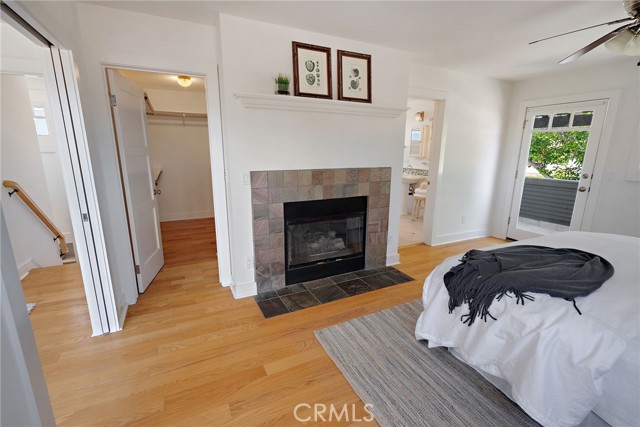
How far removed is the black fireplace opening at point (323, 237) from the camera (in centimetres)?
280

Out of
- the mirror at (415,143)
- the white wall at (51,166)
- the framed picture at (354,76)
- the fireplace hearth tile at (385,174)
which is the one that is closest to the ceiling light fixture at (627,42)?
the framed picture at (354,76)

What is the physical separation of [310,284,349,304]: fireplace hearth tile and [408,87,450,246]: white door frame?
1994 mm

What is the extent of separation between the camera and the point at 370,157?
3.03 metres

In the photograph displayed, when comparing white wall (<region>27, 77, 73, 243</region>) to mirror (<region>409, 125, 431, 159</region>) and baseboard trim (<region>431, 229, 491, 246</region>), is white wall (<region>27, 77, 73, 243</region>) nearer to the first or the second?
baseboard trim (<region>431, 229, 491, 246</region>)

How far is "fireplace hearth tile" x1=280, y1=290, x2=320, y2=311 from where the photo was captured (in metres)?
2.49

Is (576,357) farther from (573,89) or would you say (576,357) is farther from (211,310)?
(573,89)

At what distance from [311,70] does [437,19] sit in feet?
3.66

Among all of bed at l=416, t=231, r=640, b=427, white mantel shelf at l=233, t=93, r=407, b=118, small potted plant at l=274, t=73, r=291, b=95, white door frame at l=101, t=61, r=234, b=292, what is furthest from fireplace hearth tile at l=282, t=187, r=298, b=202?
bed at l=416, t=231, r=640, b=427

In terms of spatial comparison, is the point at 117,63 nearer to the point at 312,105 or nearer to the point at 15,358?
the point at 312,105

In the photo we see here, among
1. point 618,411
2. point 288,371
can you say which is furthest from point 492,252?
point 288,371

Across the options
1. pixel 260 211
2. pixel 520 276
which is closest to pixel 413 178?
pixel 260 211

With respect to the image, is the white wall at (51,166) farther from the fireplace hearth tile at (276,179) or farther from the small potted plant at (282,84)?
the small potted plant at (282,84)

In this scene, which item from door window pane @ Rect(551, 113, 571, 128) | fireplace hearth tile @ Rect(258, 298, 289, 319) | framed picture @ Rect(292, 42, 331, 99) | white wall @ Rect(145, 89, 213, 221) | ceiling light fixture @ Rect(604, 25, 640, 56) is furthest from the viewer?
white wall @ Rect(145, 89, 213, 221)

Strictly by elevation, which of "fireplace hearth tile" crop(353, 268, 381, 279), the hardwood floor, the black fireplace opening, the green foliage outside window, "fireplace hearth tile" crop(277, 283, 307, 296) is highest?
the green foliage outside window
